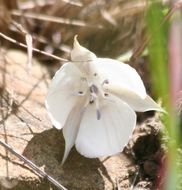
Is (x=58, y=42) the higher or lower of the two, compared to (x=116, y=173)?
higher

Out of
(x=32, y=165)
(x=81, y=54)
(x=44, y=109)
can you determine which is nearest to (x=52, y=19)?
(x=44, y=109)

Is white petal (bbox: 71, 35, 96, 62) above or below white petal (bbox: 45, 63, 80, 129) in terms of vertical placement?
above

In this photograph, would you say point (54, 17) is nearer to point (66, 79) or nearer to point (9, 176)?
point (66, 79)

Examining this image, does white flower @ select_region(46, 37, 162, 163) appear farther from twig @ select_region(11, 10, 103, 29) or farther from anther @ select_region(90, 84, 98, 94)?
twig @ select_region(11, 10, 103, 29)

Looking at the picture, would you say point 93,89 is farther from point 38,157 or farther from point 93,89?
point 38,157

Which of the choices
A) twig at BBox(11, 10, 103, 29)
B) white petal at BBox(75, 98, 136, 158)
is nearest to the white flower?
white petal at BBox(75, 98, 136, 158)

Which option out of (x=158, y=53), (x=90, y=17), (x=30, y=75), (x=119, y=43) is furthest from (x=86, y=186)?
(x=90, y=17)
